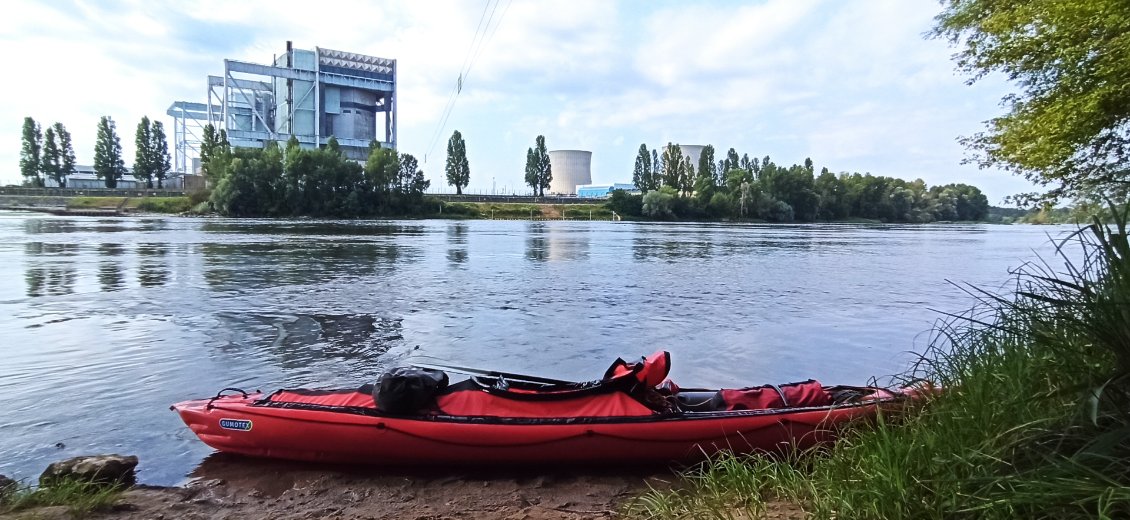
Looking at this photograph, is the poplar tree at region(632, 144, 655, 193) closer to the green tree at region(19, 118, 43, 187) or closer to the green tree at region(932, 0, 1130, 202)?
the green tree at region(19, 118, 43, 187)

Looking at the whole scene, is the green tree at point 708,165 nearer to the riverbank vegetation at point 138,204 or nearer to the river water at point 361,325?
the riverbank vegetation at point 138,204

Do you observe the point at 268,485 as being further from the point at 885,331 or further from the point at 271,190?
the point at 271,190

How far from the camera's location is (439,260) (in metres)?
30.7

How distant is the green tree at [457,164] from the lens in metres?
112

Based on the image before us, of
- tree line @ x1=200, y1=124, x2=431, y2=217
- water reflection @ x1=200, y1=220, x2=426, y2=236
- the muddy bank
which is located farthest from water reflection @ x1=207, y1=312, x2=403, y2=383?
tree line @ x1=200, y1=124, x2=431, y2=217

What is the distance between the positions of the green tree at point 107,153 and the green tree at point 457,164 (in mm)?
48193

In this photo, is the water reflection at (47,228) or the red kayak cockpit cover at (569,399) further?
the water reflection at (47,228)

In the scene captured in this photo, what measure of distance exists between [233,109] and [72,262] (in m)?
93.1

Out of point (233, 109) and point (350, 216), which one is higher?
point (233, 109)

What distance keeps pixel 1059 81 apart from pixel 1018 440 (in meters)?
8.68

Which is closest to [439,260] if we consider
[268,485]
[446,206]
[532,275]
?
[532,275]

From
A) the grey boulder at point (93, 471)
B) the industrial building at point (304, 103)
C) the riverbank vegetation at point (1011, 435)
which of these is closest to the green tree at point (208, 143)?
the industrial building at point (304, 103)

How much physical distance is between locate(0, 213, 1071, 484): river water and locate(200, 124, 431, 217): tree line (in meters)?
54.1

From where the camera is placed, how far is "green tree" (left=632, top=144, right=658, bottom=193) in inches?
4818
